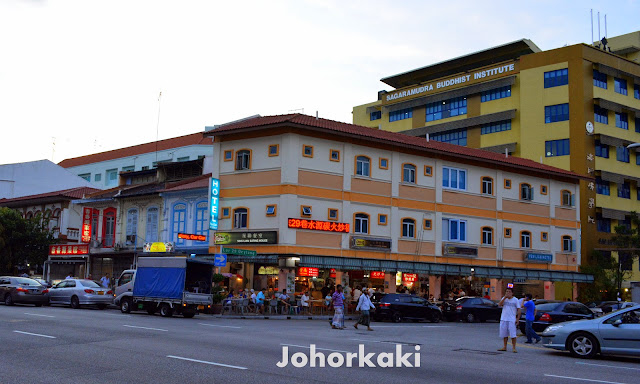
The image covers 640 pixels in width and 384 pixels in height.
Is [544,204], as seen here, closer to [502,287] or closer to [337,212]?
[502,287]

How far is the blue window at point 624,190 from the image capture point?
6096cm

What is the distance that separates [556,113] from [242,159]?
33.6m

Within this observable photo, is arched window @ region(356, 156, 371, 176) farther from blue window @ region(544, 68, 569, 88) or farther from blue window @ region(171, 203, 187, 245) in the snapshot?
blue window @ region(544, 68, 569, 88)

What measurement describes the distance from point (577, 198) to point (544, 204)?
3.77m

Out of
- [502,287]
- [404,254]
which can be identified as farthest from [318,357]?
[502,287]

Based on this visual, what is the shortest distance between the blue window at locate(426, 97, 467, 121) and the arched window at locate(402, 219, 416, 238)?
1176 inches

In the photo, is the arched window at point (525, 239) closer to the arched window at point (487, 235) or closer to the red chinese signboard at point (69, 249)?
the arched window at point (487, 235)

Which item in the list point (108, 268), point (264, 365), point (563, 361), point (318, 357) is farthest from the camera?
point (108, 268)

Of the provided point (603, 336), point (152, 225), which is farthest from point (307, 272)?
point (603, 336)

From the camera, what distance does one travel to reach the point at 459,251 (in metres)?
43.0

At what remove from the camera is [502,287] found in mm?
46156

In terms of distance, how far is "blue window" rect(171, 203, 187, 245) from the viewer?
1667 inches

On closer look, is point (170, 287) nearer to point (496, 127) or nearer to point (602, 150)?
point (602, 150)

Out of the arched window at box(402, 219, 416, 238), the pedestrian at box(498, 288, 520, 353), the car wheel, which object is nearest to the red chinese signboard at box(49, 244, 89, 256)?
the arched window at box(402, 219, 416, 238)
